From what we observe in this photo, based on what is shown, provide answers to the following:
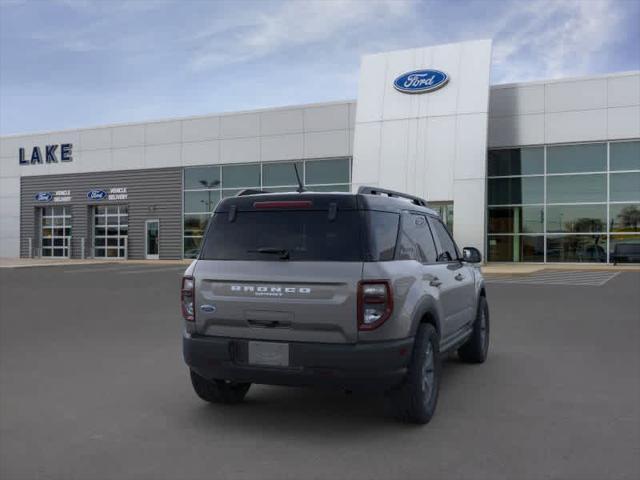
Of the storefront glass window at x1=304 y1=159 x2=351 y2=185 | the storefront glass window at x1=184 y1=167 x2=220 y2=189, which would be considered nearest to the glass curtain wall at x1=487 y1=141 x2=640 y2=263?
the storefront glass window at x1=304 y1=159 x2=351 y2=185

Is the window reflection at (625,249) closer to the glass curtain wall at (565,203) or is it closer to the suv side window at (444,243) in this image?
the glass curtain wall at (565,203)

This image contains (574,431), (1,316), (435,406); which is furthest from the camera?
(1,316)

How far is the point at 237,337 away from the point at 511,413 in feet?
7.47

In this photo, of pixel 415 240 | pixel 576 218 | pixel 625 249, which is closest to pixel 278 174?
pixel 576 218

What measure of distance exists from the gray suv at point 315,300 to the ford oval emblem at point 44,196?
120 ft

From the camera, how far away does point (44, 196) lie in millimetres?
38219

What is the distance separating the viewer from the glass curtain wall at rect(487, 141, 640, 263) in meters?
25.6

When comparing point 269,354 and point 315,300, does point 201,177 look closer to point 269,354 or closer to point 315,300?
point 269,354

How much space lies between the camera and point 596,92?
2555 centimetres

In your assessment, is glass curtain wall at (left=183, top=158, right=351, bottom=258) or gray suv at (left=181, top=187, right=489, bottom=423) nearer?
gray suv at (left=181, top=187, right=489, bottom=423)

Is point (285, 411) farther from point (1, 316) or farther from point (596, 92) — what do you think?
point (596, 92)

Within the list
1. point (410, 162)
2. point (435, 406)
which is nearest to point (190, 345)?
point (435, 406)

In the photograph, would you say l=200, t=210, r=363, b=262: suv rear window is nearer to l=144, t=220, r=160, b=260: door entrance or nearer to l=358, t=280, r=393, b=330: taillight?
l=358, t=280, r=393, b=330: taillight

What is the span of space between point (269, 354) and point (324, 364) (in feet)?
1.37
